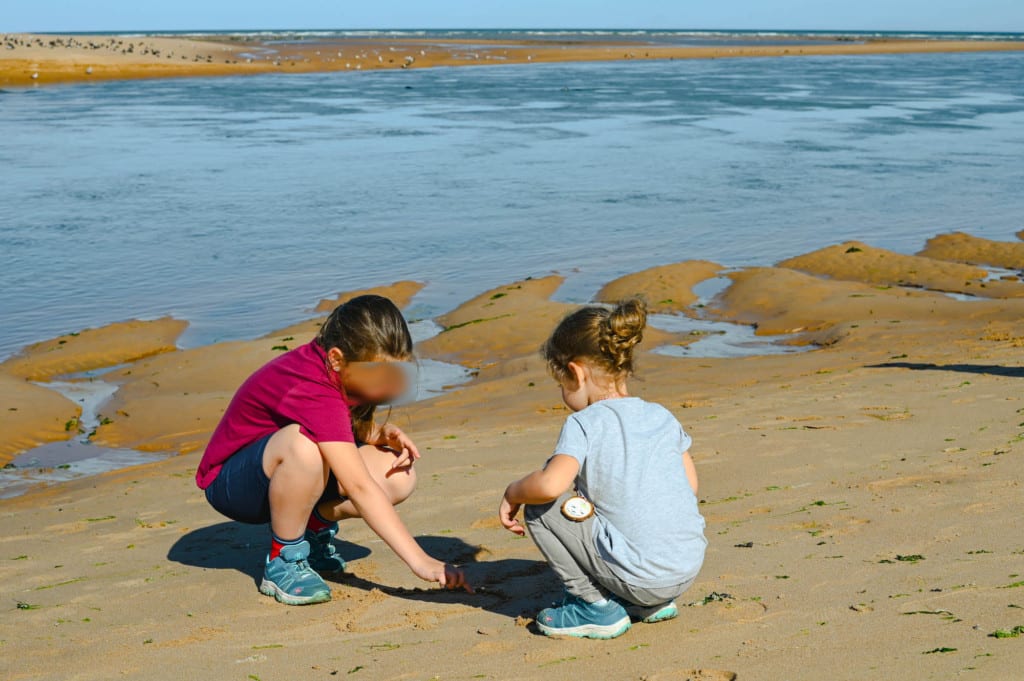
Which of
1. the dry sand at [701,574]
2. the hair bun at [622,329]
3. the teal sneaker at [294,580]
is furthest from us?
the teal sneaker at [294,580]

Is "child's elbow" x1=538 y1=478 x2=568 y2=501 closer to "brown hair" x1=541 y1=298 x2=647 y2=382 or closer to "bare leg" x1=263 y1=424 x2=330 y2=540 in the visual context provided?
"brown hair" x1=541 y1=298 x2=647 y2=382

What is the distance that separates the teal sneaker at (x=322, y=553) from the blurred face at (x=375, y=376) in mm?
755

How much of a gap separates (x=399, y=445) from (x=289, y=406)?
538mm

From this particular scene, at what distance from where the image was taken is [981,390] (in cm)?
726

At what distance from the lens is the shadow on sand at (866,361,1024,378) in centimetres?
780

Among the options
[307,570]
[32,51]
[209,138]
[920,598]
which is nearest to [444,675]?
[307,570]

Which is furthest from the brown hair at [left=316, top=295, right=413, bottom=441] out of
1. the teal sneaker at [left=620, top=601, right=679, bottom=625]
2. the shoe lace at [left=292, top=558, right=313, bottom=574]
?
the teal sneaker at [left=620, top=601, right=679, bottom=625]

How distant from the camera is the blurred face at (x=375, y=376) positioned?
3.83 meters

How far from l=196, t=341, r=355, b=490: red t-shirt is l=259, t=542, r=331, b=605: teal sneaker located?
46cm

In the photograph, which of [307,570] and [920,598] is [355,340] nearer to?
[307,570]

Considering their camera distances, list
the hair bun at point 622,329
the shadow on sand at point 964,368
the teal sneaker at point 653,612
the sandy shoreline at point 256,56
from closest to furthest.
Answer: the hair bun at point 622,329 → the teal sneaker at point 653,612 → the shadow on sand at point 964,368 → the sandy shoreline at point 256,56

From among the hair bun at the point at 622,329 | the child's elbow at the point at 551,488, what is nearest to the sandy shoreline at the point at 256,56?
the hair bun at the point at 622,329

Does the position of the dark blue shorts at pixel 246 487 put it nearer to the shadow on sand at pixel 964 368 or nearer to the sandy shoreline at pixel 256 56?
the shadow on sand at pixel 964 368

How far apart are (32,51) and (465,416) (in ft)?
218
